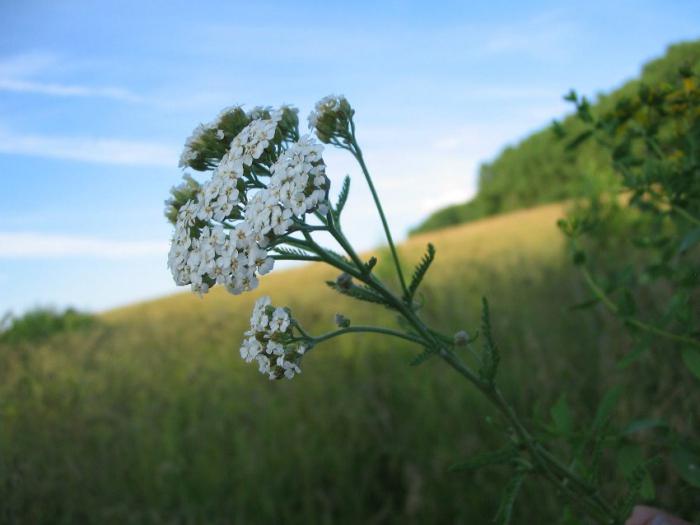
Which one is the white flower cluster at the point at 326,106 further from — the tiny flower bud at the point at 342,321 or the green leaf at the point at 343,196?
the tiny flower bud at the point at 342,321

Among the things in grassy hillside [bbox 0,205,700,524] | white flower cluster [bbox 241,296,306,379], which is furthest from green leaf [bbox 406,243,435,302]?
grassy hillside [bbox 0,205,700,524]

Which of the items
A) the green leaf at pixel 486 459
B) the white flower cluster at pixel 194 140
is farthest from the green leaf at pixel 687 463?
the white flower cluster at pixel 194 140

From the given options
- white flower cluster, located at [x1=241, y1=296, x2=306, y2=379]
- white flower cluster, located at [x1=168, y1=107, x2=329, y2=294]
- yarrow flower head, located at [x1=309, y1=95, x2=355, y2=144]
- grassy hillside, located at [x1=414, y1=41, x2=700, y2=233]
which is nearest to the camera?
white flower cluster, located at [x1=168, y1=107, x2=329, y2=294]

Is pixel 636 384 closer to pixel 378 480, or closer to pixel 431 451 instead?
pixel 431 451

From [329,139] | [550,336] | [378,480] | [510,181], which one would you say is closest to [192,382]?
[378,480]

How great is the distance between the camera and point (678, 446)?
1743 mm

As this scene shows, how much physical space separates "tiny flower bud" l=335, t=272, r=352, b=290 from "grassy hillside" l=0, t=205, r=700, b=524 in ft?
6.65

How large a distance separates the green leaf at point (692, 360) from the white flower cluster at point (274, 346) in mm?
1231

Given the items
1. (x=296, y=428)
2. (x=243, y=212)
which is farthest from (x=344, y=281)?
(x=296, y=428)

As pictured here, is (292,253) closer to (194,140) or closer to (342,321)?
(342,321)

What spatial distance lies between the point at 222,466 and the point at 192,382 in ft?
3.46

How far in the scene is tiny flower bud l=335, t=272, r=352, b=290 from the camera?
1.33 metres

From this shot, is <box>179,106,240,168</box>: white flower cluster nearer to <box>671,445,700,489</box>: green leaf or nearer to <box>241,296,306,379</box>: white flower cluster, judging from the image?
<box>241,296,306,379</box>: white flower cluster

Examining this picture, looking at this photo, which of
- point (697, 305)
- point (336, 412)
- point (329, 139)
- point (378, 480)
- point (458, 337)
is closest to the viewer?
point (458, 337)
